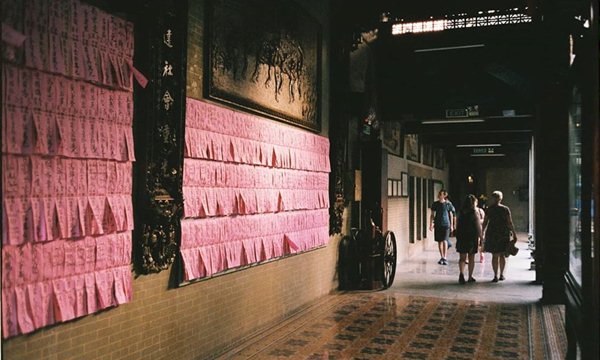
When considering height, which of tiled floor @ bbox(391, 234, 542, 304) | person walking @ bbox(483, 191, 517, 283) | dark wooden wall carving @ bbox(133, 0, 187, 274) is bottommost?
tiled floor @ bbox(391, 234, 542, 304)

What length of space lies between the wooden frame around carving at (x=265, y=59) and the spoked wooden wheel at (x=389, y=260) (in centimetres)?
225

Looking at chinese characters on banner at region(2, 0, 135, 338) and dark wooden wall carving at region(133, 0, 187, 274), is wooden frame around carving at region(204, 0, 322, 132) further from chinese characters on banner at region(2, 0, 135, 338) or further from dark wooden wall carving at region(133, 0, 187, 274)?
chinese characters on banner at region(2, 0, 135, 338)

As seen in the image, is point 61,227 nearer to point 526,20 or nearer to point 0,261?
point 0,261

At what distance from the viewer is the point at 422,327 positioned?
19.4 ft

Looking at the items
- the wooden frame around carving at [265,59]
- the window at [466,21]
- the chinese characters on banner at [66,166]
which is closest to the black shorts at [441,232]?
the window at [466,21]

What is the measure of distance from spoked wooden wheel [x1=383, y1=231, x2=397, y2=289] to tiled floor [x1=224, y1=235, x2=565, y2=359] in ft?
0.62

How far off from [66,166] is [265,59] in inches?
117

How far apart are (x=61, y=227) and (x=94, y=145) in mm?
562

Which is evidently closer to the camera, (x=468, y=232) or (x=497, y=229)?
(x=497, y=229)

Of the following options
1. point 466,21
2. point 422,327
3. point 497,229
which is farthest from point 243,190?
point 466,21

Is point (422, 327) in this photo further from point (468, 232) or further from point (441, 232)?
point (441, 232)

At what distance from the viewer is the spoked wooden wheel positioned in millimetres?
8250

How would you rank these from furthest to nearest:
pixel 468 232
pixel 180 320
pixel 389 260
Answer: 1. pixel 468 232
2. pixel 389 260
3. pixel 180 320

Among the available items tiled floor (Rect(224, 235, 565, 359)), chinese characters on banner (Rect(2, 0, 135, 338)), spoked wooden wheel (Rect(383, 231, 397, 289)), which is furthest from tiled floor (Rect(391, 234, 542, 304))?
chinese characters on banner (Rect(2, 0, 135, 338))
